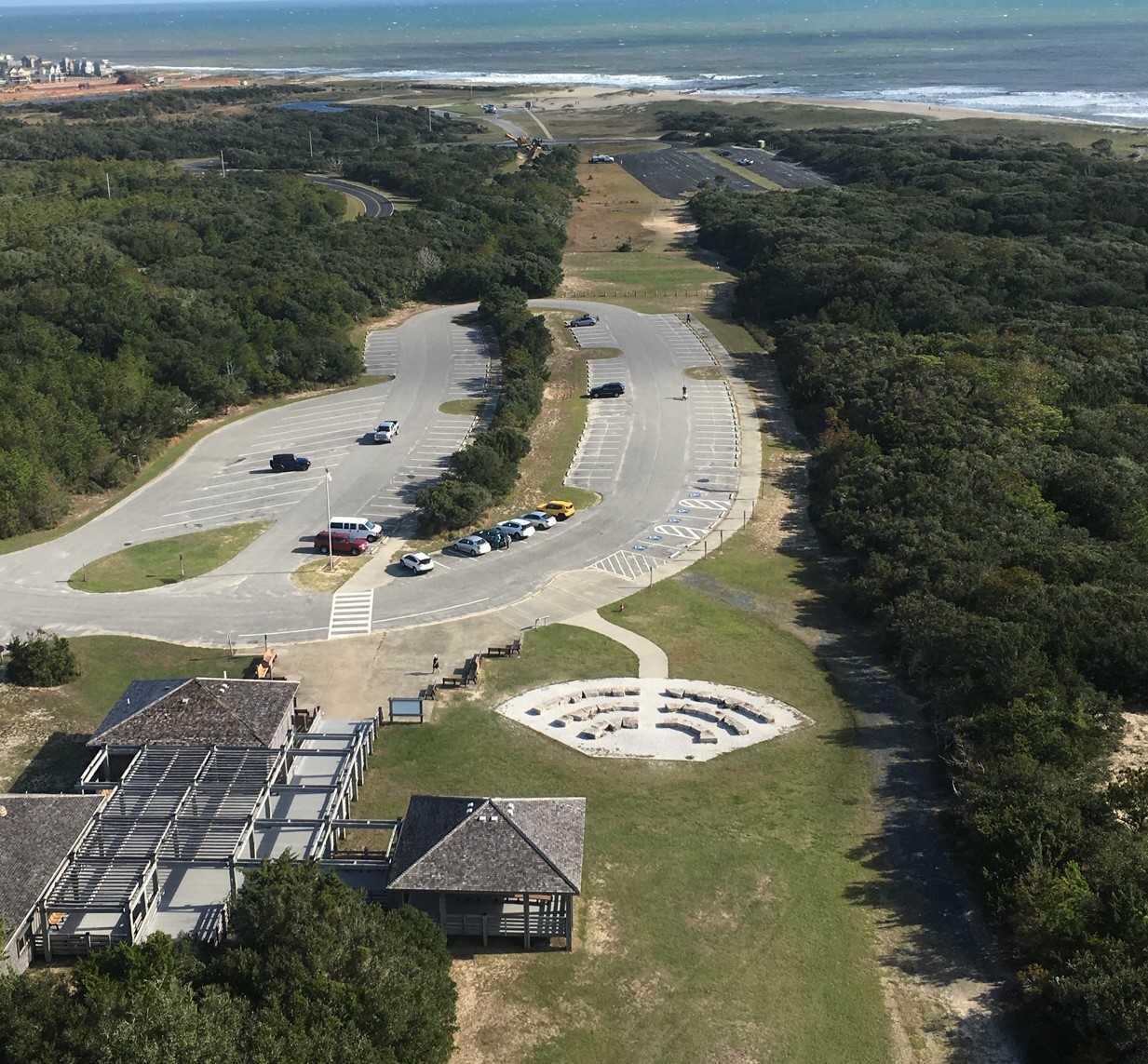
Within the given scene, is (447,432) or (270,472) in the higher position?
(447,432)

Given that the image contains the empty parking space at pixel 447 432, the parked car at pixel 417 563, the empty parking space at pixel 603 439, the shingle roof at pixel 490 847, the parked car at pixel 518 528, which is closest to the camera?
the shingle roof at pixel 490 847

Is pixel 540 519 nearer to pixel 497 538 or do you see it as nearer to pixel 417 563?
pixel 497 538

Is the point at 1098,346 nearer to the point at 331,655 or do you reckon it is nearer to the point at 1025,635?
the point at 1025,635

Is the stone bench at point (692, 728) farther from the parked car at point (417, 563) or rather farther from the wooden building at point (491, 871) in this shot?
the parked car at point (417, 563)

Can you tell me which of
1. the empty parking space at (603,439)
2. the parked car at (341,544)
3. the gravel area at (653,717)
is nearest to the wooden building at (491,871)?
the gravel area at (653,717)

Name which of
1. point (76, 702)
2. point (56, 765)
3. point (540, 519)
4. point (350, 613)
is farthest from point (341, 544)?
point (56, 765)

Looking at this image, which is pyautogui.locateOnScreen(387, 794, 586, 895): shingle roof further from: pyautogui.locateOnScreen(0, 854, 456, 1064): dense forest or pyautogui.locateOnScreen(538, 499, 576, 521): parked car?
pyautogui.locateOnScreen(538, 499, 576, 521): parked car
